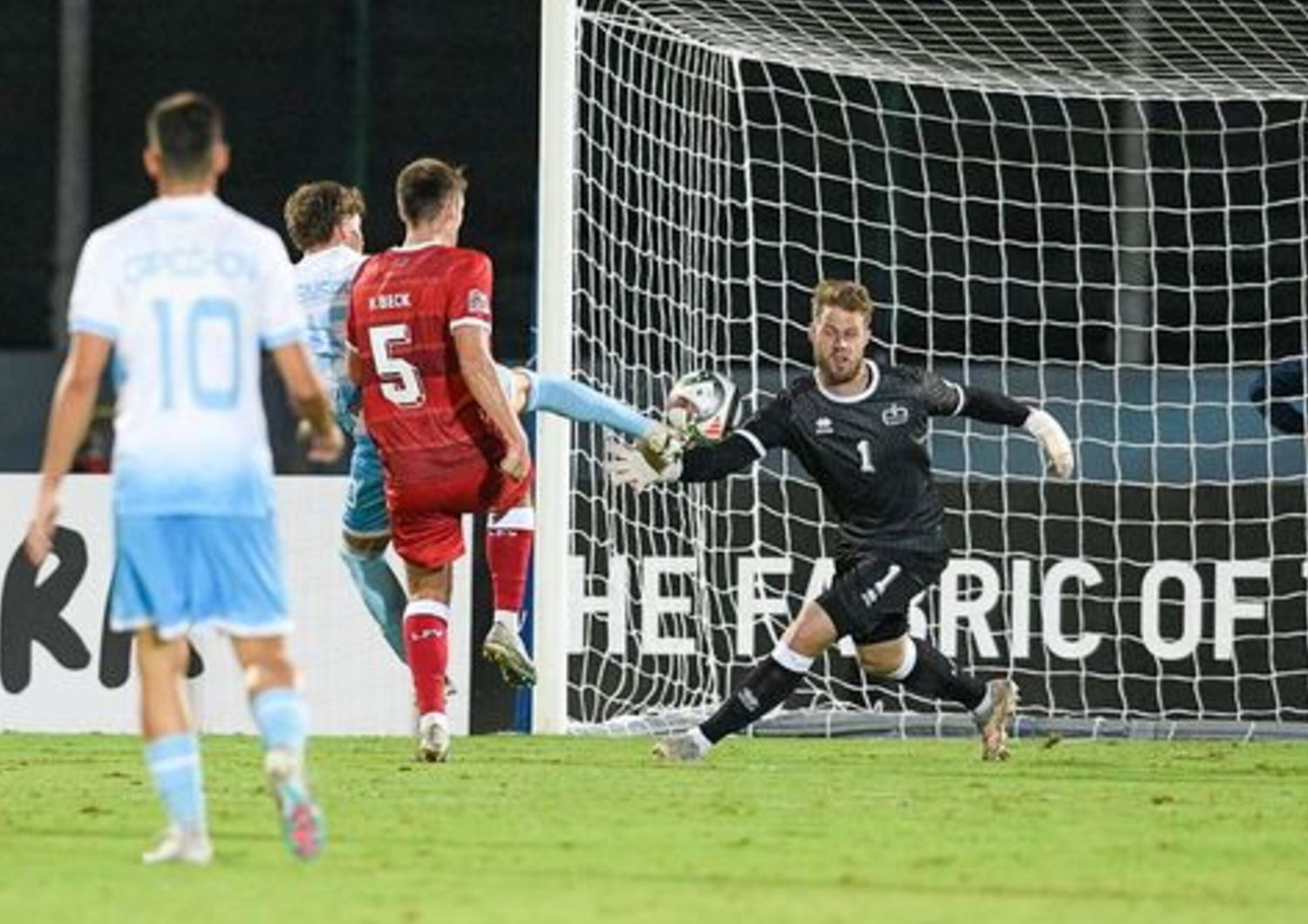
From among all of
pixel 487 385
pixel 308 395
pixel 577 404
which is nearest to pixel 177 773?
pixel 308 395

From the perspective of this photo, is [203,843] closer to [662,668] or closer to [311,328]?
[311,328]

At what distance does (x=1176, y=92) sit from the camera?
48.3 feet

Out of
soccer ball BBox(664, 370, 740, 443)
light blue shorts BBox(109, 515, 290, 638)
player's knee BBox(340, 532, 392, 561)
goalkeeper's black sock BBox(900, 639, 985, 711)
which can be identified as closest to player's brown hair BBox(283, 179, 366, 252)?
player's knee BBox(340, 532, 392, 561)

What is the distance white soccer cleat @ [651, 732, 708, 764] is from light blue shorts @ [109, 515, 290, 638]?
385 cm

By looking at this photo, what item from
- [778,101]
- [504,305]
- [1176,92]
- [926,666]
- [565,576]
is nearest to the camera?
[926,666]

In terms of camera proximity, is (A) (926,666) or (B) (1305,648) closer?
(A) (926,666)

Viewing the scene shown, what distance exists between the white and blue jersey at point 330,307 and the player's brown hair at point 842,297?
5.06ft

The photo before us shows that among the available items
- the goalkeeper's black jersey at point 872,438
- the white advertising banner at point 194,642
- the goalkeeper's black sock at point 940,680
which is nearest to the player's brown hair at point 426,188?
the goalkeeper's black jersey at point 872,438

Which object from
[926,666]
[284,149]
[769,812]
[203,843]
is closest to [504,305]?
[284,149]

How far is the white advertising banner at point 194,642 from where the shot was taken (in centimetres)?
1278

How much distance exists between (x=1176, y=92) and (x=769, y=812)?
6.72 metres

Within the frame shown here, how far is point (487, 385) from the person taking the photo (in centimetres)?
1038

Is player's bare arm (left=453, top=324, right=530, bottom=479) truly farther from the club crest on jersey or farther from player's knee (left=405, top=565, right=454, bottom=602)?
player's knee (left=405, top=565, right=454, bottom=602)

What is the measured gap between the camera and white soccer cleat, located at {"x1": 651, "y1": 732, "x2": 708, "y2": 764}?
10.8 m
